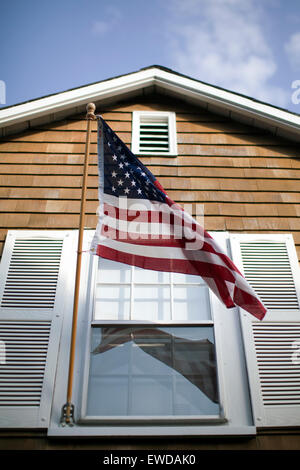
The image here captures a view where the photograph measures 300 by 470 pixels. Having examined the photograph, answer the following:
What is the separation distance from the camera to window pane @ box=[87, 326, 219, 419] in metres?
2.90

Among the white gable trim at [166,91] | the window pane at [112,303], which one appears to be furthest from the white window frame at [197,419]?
the white gable trim at [166,91]

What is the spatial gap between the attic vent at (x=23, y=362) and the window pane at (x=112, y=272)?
0.68 meters

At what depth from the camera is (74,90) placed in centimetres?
491

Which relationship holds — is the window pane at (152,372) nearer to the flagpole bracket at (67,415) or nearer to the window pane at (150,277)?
the flagpole bracket at (67,415)

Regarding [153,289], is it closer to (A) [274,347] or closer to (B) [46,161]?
(A) [274,347]

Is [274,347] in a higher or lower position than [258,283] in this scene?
lower

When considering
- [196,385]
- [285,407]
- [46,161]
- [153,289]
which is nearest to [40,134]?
[46,161]

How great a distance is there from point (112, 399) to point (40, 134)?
10.7 ft

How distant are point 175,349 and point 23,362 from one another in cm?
120

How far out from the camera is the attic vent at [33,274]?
11.1 ft

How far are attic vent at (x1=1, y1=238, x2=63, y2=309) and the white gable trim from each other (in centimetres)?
182

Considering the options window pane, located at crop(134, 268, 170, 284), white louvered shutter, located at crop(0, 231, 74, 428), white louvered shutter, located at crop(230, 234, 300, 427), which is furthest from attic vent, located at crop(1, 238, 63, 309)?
white louvered shutter, located at crop(230, 234, 300, 427)

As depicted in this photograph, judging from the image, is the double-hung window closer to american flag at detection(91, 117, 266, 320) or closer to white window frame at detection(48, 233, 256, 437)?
white window frame at detection(48, 233, 256, 437)
